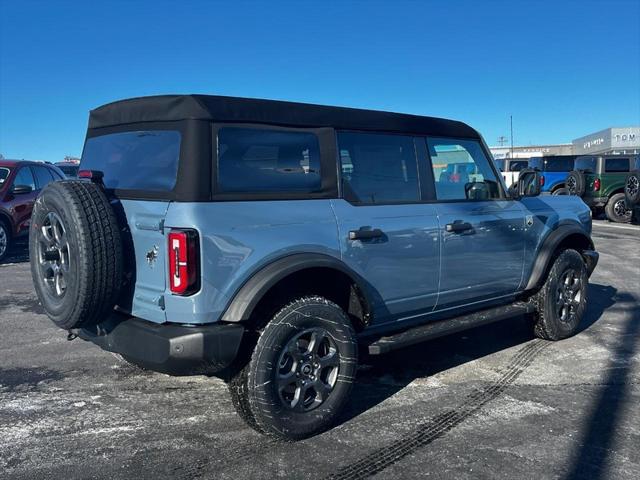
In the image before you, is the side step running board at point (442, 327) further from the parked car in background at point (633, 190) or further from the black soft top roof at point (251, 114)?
the parked car in background at point (633, 190)

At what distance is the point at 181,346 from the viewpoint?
3074mm

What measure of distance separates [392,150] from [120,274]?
6.94ft

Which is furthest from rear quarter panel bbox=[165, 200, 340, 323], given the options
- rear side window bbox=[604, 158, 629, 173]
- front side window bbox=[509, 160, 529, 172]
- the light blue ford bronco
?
front side window bbox=[509, 160, 529, 172]

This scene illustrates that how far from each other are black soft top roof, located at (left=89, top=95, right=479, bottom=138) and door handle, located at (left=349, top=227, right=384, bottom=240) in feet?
2.37

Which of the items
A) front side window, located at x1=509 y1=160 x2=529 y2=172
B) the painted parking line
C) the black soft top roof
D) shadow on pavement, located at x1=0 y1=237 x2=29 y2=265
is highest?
front side window, located at x1=509 y1=160 x2=529 y2=172

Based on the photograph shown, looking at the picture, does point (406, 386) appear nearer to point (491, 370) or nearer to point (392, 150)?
point (491, 370)

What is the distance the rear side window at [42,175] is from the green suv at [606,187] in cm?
1402

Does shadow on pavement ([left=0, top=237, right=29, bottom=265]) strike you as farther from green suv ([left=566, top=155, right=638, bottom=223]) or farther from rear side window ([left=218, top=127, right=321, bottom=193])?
green suv ([left=566, top=155, right=638, bottom=223])

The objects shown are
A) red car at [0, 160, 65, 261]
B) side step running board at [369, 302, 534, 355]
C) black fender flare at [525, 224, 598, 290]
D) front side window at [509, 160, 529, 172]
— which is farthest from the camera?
front side window at [509, 160, 529, 172]

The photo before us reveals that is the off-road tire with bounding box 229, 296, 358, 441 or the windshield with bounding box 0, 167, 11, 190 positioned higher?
the windshield with bounding box 0, 167, 11, 190

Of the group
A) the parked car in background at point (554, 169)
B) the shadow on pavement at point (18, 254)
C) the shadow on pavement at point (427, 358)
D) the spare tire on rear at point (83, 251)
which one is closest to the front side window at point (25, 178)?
the shadow on pavement at point (18, 254)

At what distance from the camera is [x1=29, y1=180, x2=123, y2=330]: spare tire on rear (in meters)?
3.12

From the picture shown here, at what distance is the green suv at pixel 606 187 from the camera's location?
17.3 meters

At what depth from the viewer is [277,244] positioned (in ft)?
11.0
